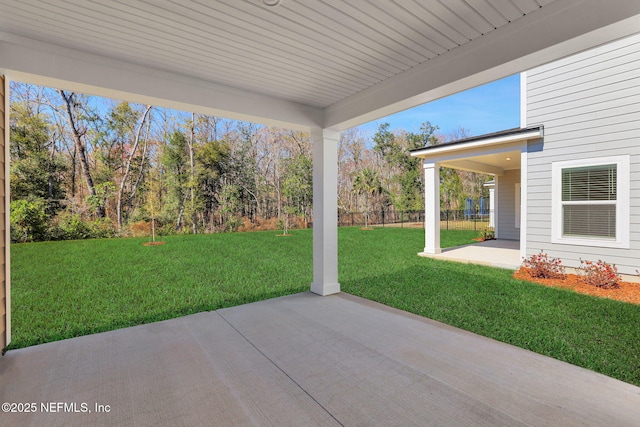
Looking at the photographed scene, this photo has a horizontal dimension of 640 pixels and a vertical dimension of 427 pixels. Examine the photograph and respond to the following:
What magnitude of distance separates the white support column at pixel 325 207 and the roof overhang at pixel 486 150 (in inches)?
156

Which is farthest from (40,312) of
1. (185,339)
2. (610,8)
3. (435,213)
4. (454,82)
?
(435,213)

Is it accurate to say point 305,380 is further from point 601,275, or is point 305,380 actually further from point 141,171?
point 141,171

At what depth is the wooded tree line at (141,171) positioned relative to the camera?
839 cm

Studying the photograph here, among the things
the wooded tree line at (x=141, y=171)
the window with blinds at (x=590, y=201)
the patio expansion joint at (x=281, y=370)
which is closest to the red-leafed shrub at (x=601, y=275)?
the window with blinds at (x=590, y=201)

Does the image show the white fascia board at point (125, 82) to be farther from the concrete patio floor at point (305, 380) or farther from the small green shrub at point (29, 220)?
the small green shrub at point (29, 220)

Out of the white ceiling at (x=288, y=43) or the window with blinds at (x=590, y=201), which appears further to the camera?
the window with blinds at (x=590, y=201)

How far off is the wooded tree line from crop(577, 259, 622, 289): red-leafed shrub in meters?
8.64

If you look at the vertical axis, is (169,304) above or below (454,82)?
below

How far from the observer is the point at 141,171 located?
33.3 feet

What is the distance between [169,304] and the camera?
4094 millimetres

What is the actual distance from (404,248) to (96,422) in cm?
787

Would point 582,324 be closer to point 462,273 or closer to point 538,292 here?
point 538,292

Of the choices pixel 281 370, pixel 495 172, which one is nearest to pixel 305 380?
pixel 281 370

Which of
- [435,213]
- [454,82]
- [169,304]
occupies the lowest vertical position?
[169,304]
